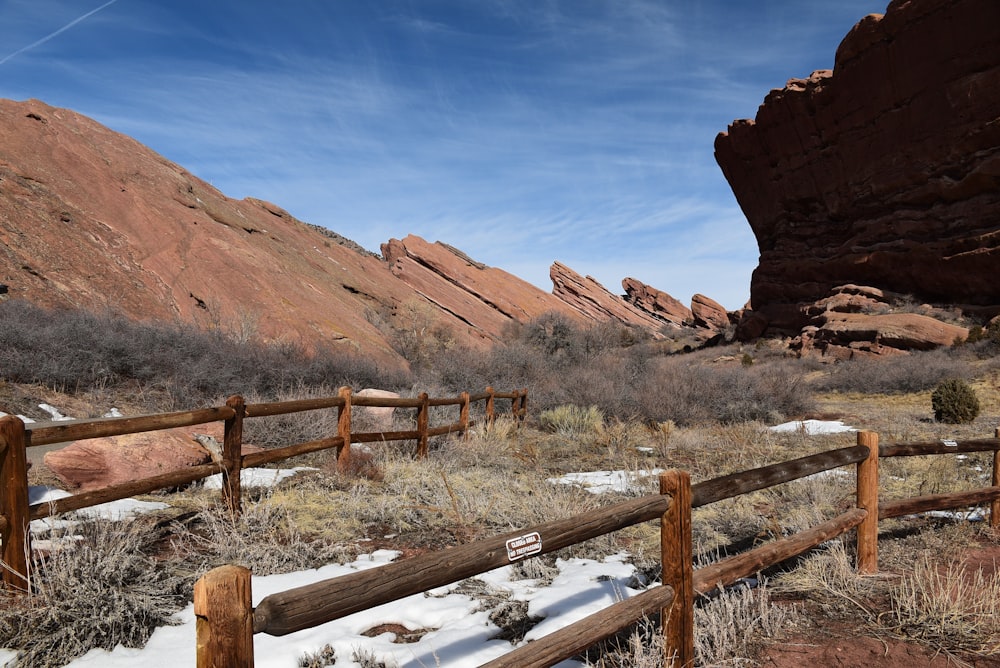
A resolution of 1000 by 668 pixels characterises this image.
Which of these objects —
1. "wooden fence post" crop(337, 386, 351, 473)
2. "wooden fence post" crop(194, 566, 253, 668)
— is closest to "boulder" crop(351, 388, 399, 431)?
"wooden fence post" crop(337, 386, 351, 473)

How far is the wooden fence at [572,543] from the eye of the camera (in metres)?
1.54

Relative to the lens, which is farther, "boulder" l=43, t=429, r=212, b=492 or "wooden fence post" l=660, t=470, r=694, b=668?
"boulder" l=43, t=429, r=212, b=492

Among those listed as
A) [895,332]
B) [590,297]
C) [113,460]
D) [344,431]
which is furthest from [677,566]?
[590,297]

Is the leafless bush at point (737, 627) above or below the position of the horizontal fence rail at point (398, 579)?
below

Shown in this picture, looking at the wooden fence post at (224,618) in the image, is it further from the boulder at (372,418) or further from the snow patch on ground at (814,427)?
the snow patch on ground at (814,427)

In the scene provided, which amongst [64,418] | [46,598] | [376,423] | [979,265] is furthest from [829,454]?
[979,265]

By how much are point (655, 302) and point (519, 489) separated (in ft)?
335

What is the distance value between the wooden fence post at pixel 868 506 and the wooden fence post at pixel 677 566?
2.24m

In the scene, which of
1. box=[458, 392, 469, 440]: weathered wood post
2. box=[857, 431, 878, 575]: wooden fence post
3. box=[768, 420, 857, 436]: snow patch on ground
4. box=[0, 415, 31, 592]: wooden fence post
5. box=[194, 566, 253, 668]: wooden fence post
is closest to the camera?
box=[194, 566, 253, 668]: wooden fence post

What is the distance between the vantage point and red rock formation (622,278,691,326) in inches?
3994

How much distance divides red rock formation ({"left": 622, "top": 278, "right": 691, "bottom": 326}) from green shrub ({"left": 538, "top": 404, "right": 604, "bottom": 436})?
89293 mm

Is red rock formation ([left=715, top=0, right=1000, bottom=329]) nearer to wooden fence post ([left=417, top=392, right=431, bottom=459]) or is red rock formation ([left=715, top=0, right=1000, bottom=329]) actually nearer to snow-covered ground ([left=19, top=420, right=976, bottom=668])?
wooden fence post ([left=417, top=392, right=431, bottom=459])

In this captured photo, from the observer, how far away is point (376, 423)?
11000mm

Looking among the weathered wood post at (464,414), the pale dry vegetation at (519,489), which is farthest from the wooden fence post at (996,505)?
the weathered wood post at (464,414)
